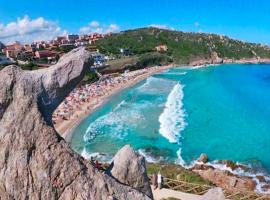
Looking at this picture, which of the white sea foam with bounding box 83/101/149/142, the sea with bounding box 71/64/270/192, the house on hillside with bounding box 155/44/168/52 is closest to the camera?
the sea with bounding box 71/64/270/192

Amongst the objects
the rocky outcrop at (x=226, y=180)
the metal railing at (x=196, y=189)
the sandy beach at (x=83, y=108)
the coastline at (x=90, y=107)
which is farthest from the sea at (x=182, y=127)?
the metal railing at (x=196, y=189)

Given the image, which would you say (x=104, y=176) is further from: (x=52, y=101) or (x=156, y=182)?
(x=156, y=182)

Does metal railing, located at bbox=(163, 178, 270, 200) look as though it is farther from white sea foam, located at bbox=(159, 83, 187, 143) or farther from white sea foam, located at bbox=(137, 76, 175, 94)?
white sea foam, located at bbox=(137, 76, 175, 94)

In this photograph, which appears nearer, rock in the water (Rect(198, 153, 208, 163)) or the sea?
rock in the water (Rect(198, 153, 208, 163))

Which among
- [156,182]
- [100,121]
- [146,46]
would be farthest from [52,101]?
[146,46]

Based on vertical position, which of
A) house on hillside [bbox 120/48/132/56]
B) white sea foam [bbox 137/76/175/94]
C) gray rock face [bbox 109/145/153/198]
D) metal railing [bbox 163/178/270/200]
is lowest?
white sea foam [bbox 137/76/175/94]

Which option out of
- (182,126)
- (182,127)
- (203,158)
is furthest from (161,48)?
(203,158)

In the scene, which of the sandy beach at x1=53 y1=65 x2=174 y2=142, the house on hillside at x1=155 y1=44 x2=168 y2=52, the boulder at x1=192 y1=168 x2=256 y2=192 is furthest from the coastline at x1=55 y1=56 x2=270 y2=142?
the boulder at x1=192 y1=168 x2=256 y2=192
